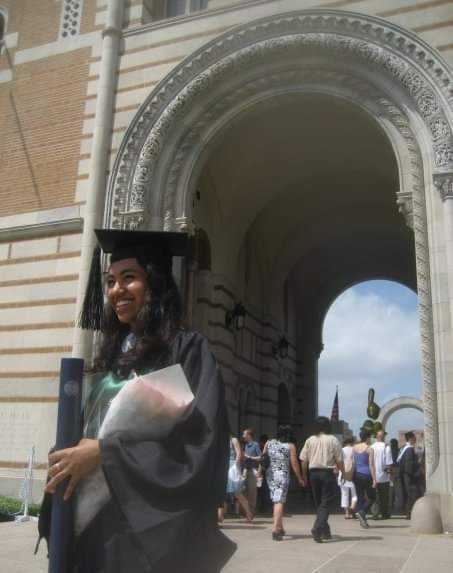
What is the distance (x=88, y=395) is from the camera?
2213 millimetres

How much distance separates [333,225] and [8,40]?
34.2 ft

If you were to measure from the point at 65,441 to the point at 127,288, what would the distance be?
66 cm

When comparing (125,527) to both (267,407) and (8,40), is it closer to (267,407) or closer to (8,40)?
(8,40)

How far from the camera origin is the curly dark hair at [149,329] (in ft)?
6.81

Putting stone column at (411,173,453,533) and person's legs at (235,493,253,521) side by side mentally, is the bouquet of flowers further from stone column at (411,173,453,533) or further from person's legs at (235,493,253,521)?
person's legs at (235,493,253,521)

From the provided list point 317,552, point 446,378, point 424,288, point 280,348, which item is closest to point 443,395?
point 446,378

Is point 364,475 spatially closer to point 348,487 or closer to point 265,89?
point 348,487

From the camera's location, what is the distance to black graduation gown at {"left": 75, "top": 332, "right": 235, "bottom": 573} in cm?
168

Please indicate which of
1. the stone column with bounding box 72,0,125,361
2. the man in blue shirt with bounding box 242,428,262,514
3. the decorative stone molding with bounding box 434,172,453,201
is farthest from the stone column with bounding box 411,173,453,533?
the stone column with bounding box 72,0,125,361

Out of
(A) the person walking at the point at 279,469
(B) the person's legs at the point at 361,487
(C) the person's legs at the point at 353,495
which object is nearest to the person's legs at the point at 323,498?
(A) the person walking at the point at 279,469

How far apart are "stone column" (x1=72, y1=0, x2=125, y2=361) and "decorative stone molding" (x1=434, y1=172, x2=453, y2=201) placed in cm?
574

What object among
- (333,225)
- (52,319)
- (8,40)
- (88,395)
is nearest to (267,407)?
(333,225)

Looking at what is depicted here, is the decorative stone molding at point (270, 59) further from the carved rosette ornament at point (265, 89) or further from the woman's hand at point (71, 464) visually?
the woman's hand at point (71, 464)

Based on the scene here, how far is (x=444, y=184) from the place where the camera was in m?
8.80
